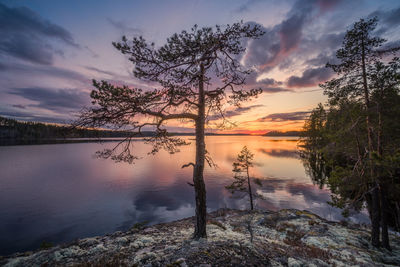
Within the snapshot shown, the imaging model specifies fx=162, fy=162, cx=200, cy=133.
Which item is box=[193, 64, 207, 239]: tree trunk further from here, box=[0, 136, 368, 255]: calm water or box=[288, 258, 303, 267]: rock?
box=[0, 136, 368, 255]: calm water

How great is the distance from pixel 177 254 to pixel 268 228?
9.25m

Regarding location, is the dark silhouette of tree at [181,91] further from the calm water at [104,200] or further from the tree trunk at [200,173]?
the calm water at [104,200]

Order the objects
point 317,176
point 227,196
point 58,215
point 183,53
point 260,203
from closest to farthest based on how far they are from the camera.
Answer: point 183,53 < point 58,215 < point 260,203 < point 227,196 < point 317,176

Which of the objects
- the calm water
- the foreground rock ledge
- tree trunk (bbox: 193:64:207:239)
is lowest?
the calm water

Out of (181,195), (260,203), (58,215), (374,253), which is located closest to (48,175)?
(58,215)

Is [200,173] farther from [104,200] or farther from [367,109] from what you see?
[104,200]

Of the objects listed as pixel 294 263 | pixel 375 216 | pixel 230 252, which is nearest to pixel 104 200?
pixel 230 252

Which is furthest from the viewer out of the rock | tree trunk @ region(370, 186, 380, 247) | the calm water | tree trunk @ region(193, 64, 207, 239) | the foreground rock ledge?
the calm water

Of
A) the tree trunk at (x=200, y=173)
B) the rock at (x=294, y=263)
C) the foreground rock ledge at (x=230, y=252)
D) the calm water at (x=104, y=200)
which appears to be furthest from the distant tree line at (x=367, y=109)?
the calm water at (x=104, y=200)

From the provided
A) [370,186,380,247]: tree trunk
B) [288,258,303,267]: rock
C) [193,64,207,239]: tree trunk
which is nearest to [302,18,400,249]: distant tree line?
[370,186,380,247]: tree trunk

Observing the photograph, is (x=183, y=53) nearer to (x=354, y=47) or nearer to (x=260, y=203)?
(x=354, y=47)

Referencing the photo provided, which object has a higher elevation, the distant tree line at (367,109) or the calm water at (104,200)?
the distant tree line at (367,109)

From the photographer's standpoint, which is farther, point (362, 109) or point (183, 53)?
point (362, 109)

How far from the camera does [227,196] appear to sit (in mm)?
26500
